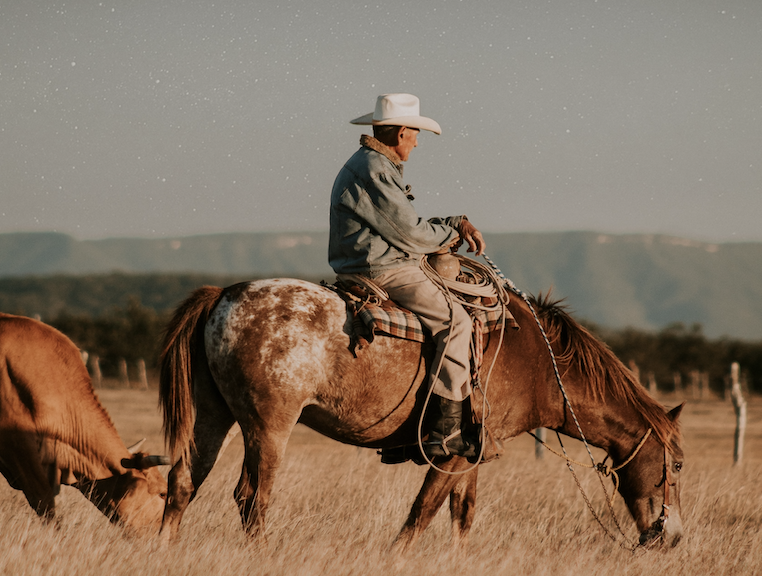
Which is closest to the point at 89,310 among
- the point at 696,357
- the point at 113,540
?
the point at 696,357

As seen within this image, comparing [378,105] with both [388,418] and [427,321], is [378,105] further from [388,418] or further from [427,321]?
[388,418]

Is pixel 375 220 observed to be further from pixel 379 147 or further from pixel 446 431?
pixel 446 431

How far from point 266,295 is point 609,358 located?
2655 mm

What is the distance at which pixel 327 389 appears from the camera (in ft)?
15.2

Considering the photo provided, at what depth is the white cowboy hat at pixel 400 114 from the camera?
16.1ft

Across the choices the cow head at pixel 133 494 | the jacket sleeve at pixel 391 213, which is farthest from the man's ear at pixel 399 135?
the cow head at pixel 133 494

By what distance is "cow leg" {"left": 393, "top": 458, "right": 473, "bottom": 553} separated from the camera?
16.2 feet

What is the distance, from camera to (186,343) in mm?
4766

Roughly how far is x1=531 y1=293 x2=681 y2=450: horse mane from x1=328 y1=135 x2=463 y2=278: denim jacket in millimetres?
1118

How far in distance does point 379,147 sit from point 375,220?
1.72 ft

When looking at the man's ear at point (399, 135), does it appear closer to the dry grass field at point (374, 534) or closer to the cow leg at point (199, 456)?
the cow leg at point (199, 456)

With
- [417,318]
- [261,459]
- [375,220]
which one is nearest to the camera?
[261,459]

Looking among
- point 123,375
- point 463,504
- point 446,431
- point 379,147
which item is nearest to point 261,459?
point 446,431

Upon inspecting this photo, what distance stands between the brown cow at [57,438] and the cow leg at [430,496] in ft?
6.29
